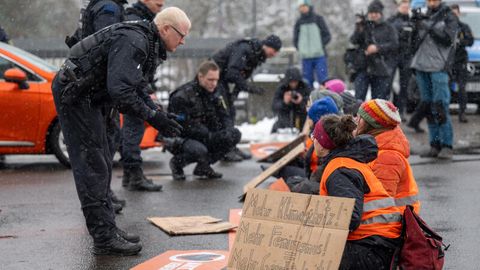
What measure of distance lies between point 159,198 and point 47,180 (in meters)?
1.83

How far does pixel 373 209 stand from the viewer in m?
Result: 5.43

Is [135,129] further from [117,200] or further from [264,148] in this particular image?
[264,148]

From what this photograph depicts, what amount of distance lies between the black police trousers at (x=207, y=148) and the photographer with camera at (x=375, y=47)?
3.87 meters

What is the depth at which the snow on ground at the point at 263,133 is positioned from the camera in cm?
1387

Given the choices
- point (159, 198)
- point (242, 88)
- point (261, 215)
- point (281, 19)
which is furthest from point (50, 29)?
point (261, 215)

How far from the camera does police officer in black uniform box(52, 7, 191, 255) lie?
6.36 metres

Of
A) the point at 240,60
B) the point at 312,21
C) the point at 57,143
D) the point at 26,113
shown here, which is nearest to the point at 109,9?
the point at 26,113

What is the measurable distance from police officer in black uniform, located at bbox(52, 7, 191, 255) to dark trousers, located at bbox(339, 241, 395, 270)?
1.70 m

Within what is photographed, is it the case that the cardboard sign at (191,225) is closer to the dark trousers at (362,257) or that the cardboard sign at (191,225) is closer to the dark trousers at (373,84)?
the dark trousers at (362,257)

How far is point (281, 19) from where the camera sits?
49.7 meters

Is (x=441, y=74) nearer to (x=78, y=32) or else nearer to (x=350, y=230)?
(x=78, y=32)

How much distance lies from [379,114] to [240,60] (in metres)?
6.27

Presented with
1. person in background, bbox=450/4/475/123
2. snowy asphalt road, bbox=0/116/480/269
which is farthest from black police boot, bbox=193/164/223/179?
person in background, bbox=450/4/475/123

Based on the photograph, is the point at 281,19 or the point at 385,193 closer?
the point at 385,193
